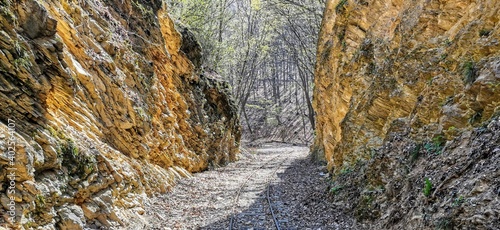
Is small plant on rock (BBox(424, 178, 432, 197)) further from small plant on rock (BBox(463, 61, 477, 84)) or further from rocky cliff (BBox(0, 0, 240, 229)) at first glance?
rocky cliff (BBox(0, 0, 240, 229))

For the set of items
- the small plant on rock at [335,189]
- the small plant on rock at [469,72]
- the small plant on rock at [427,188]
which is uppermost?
the small plant on rock at [469,72]

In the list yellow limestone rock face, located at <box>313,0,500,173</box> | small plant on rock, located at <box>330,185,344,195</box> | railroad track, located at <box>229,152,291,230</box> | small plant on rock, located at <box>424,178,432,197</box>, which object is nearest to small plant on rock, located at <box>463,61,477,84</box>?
yellow limestone rock face, located at <box>313,0,500,173</box>

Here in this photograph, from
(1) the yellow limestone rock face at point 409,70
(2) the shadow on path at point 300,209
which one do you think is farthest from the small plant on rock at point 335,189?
(1) the yellow limestone rock face at point 409,70

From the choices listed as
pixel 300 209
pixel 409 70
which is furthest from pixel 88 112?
pixel 409 70

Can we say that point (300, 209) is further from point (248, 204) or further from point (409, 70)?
point (409, 70)

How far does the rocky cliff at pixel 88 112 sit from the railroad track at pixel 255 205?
2.64m

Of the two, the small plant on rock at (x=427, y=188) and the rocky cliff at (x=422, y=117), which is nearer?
the rocky cliff at (x=422, y=117)

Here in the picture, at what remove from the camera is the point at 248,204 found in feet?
36.6

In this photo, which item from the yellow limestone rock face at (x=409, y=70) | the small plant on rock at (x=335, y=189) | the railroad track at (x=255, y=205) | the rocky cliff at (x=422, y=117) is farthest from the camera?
the small plant on rock at (x=335, y=189)

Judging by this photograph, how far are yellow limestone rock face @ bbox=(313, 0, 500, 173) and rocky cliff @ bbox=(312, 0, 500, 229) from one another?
0.03 meters

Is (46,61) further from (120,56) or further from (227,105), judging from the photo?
(227,105)

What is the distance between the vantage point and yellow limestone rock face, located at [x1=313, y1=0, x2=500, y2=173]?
6.78 metres

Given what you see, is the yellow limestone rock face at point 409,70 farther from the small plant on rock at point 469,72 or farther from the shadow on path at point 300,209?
the shadow on path at point 300,209

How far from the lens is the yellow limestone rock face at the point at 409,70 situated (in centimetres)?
678
